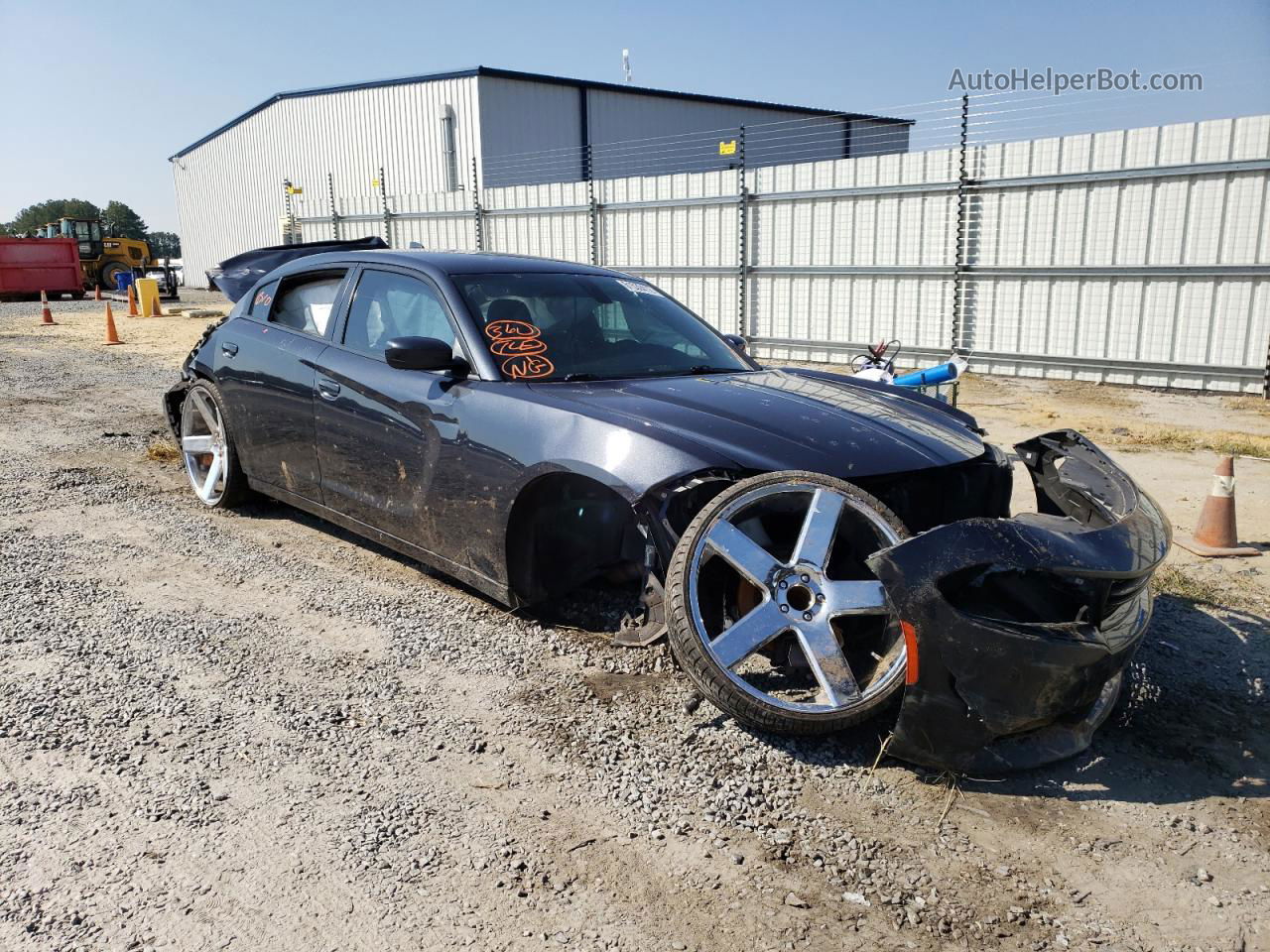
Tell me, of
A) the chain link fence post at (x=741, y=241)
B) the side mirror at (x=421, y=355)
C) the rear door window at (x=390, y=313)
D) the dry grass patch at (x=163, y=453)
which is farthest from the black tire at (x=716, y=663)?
the chain link fence post at (x=741, y=241)

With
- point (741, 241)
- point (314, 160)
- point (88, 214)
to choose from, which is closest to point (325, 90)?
point (314, 160)

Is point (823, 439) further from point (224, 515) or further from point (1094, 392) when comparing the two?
point (1094, 392)

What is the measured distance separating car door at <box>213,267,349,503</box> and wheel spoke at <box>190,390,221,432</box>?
25 centimetres

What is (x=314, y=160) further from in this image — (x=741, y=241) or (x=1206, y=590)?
(x=1206, y=590)

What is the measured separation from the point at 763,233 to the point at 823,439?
1112 centimetres

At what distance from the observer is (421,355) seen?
404 centimetres

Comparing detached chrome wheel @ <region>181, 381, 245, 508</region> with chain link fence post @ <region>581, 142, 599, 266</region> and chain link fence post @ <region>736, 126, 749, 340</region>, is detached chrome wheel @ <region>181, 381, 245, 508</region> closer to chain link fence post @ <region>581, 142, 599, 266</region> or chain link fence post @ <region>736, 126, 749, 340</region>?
chain link fence post @ <region>736, 126, 749, 340</region>

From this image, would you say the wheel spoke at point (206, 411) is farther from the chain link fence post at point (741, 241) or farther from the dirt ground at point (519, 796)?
the chain link fence post at point (741, 241)

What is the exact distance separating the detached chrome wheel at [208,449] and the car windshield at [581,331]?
2156mm

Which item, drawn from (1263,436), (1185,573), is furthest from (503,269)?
(1263,436)

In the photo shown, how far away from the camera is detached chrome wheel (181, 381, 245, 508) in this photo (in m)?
5.73

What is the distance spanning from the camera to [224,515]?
5.86 metres

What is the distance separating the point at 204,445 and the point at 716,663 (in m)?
4.23

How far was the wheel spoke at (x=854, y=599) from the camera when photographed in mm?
3080
